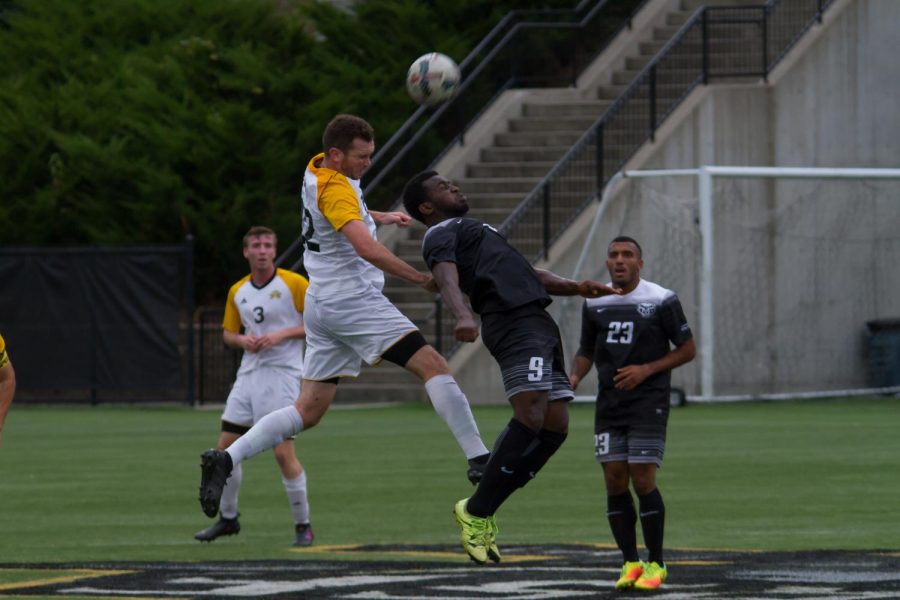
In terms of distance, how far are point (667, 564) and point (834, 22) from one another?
70.6 ft

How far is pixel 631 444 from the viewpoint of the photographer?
1099 centimetres

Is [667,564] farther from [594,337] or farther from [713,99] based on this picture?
[713,99]

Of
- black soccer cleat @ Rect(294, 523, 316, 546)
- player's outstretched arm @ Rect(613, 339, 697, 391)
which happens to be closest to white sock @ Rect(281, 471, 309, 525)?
black soccer cleat @ Rect(294, 523, 316, 546)

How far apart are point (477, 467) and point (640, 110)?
21239mm

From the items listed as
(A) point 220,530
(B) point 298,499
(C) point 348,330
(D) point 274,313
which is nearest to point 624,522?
(C) point 348,330

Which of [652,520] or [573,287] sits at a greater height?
[573,287]

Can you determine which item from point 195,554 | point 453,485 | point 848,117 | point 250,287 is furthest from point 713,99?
point 195,554

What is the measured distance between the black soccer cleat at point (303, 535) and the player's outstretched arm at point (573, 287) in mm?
3430

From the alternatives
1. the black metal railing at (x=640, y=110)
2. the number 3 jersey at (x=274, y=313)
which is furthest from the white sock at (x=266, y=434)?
the black metal railing at (x=640, y=110)

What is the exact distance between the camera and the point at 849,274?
3091 cm

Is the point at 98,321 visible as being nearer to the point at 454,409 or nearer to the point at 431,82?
the point at 431,82

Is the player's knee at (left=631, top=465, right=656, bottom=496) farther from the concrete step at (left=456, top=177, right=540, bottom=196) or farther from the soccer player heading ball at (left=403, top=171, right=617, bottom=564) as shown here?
the concrete step at (left=456, top=177, right=540, bottom=196)

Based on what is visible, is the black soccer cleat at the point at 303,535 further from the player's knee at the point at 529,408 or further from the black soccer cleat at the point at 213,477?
the player's knee at the point at 529,408

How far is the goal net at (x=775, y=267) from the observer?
29.2 meters
